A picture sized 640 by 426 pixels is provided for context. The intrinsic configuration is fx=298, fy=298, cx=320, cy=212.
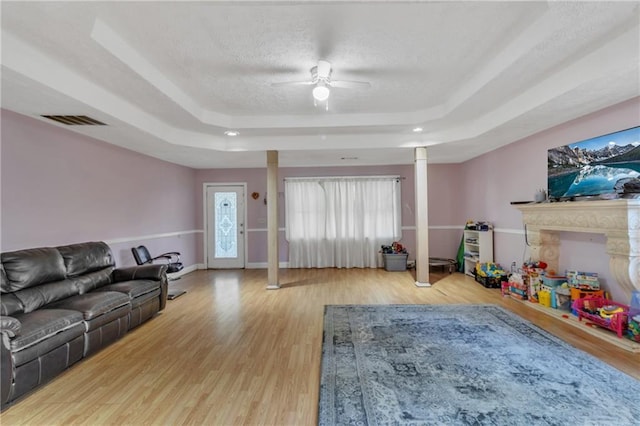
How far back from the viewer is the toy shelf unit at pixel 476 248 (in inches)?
214

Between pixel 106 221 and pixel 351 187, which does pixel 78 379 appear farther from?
pixel 351 187

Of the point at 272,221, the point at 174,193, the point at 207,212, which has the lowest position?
the point at 272,221

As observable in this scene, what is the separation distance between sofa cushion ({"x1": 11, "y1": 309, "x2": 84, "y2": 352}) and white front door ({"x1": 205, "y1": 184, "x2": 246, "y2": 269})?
14.4 feet

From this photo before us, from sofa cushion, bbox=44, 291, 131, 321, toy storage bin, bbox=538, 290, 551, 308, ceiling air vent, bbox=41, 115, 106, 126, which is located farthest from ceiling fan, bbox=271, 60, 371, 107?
toy storage bin, bbox=538, 290, 551, 308

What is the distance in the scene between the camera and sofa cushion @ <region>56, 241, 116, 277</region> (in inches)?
128

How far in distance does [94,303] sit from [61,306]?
270mm

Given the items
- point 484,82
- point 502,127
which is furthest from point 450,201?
point 484,82

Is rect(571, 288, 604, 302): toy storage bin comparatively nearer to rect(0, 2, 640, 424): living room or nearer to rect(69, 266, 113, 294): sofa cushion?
rect(0, 2, 640, 424): living room

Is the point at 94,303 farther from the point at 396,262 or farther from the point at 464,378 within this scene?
the point at 396,262

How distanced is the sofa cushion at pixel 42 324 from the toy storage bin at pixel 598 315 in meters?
4.97

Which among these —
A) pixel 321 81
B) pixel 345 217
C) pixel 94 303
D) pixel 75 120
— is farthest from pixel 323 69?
pixel 345 217

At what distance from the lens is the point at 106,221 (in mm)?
4285

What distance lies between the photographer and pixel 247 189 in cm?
698

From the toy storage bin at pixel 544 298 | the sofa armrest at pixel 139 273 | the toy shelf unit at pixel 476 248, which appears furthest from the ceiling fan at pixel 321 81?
the toy shelf unit at pixel 476 248
